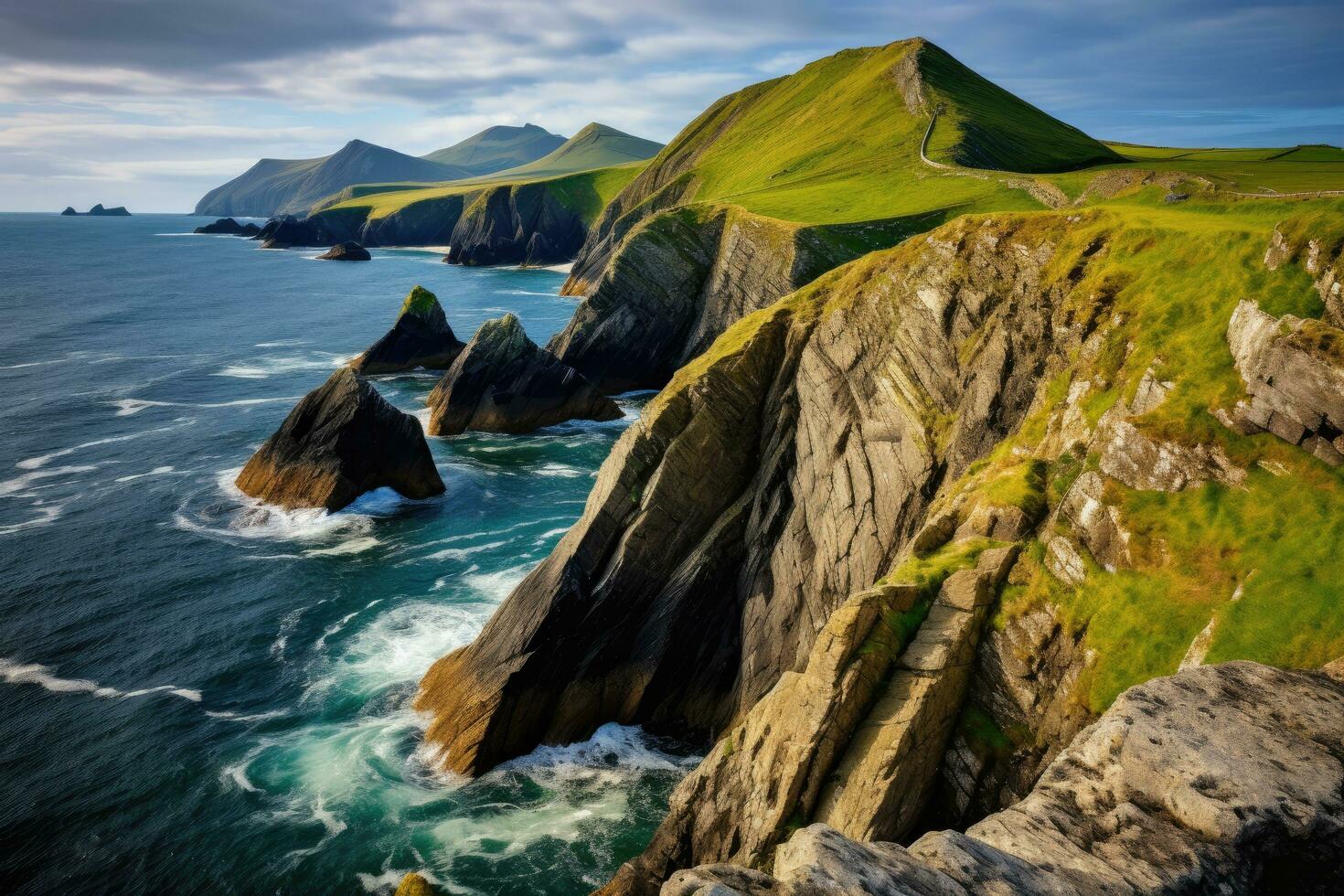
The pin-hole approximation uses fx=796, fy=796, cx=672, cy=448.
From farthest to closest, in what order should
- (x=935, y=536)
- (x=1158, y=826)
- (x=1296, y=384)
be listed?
(x=935, y=536) → (x=1296, y=384) → (x=1158, y=826)

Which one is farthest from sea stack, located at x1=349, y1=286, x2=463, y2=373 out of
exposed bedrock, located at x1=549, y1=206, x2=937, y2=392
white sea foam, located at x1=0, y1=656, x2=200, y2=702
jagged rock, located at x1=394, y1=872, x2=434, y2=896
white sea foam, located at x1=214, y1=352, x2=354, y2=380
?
jagged rock, located at x1=394, y1=872, x2=434, y2=896

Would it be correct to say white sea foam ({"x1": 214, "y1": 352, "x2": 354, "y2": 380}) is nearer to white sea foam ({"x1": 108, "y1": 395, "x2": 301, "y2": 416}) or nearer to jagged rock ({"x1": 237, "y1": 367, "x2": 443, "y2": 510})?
white sea foam ({"x1": 108, "y1": 395, "x2": 301, "y2": 416})

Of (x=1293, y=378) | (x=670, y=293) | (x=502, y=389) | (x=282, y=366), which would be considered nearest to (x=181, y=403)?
(x=282, y=366)

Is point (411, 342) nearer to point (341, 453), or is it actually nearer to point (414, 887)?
point (341, 453)

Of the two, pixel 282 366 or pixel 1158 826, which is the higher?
pixel 1158 826

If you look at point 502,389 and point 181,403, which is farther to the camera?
point 181,403

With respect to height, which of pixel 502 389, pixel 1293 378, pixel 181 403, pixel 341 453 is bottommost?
pixel 181 403

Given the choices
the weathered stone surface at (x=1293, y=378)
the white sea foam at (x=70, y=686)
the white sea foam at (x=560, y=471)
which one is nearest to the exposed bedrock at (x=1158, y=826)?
the weathered stone surface at (x=1293, y=378)

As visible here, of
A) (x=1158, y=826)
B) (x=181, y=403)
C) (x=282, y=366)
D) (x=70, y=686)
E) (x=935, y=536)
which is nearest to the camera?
(x=1158, y=826)
